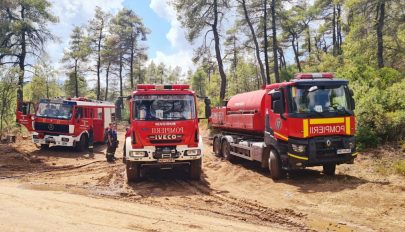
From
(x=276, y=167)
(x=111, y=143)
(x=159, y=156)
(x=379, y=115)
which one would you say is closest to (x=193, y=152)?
(x=159, y=156)

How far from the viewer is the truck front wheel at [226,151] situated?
1612 centimetres

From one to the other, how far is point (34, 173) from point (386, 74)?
53.2ft

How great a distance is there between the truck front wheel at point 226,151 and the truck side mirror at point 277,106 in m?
4.71

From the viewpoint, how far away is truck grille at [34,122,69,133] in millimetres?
19609

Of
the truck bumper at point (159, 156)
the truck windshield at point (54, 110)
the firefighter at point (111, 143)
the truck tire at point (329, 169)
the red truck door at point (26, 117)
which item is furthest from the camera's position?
the truck windshield at point (54, 110)

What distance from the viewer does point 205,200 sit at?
9688 millimetres

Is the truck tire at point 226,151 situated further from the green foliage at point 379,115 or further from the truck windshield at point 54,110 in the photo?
the truck windshield at point 54,110

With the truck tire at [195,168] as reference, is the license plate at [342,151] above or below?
above

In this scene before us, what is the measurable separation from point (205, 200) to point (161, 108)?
11.3 feet

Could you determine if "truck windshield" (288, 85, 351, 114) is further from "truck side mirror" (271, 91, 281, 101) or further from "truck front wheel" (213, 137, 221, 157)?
"truck front wheel" (213, 137, 221, 157)

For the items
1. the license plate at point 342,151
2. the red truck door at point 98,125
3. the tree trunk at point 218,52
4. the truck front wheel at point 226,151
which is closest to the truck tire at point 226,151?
the truck front wheel at point 226,151

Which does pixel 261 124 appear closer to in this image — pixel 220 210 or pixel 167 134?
pixel 167 134

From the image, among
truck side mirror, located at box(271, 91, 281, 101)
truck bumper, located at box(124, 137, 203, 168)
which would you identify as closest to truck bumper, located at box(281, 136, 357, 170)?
truck side mirror, located at box(271, 91, 281, 101)

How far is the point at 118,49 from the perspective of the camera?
163 ft
